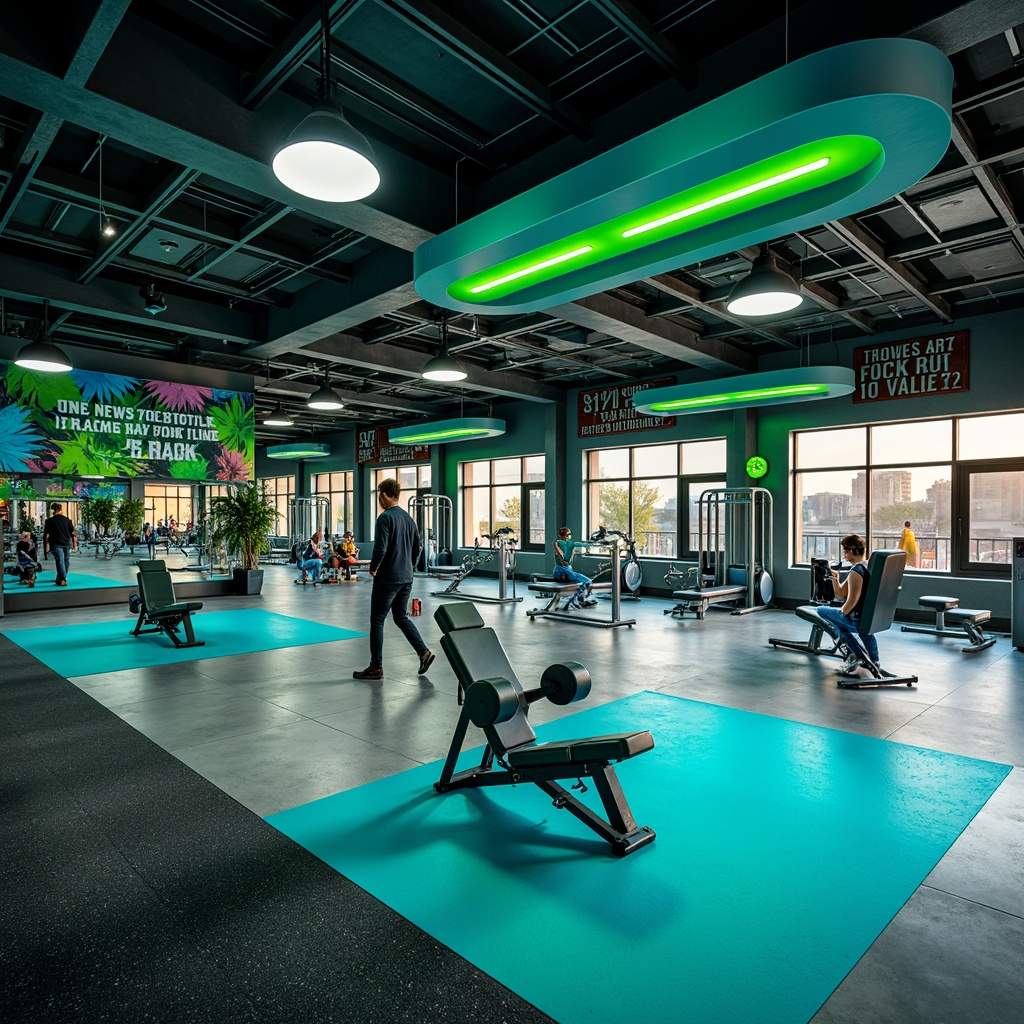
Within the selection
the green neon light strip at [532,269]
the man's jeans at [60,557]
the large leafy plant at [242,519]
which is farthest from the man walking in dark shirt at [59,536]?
the green neon light strip at [532,269]

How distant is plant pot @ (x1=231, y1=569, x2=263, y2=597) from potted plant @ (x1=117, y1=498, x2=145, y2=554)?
1.92 metres

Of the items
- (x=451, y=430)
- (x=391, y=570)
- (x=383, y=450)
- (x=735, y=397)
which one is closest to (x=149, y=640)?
(x=391, y=570)

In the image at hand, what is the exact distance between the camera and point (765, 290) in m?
5.23

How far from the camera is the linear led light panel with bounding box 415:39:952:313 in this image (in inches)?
115

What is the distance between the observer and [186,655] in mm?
6797

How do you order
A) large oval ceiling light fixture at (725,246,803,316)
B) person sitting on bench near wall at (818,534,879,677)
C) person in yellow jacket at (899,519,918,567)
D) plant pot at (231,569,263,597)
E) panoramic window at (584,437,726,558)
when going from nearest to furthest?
large oval ceiling light fixture at (725,246,803,316), person sitting on bench near wall at (818,534,879,677), person in yellow jacket at (899,519,918,567), plant pot at (231,569,263,597), panoramic window at (584,437,726,558)

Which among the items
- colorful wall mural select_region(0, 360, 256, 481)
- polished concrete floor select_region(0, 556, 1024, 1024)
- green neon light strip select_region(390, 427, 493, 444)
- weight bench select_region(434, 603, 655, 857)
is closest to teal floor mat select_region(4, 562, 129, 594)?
polished concrete floor select_region(0, 556, 1024, 1024)

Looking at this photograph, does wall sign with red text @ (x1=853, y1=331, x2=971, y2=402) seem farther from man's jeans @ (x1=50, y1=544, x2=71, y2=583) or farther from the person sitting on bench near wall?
man's jeans @ (x1=50, y1=544, x2=71, y2=583)

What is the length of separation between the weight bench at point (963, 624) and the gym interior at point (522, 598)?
0.07 meters

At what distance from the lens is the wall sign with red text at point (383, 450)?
1803 cm

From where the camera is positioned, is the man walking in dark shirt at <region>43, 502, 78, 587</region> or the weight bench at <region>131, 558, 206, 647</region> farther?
the man walking in dark shirt at <region>43, 502, 78, 587</region>

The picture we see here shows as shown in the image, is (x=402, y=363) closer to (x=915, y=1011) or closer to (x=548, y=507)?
(x=548, y=507)

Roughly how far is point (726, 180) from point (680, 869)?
350cm

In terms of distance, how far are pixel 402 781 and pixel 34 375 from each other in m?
9.69
